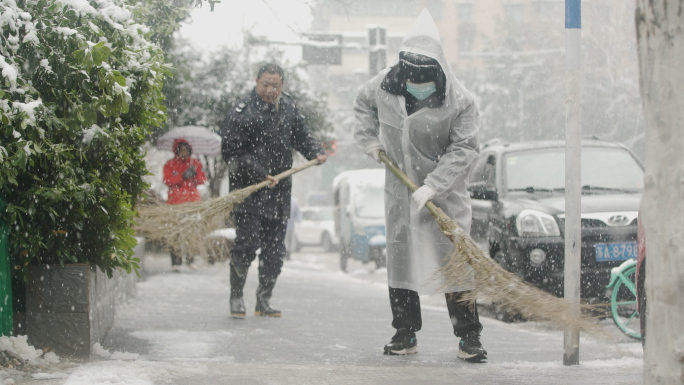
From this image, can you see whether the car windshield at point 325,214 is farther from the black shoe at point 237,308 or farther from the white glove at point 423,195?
the white glove at point 423,195

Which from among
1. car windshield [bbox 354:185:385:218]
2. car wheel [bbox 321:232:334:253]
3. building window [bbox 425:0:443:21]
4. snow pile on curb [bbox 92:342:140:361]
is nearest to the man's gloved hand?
snow pile on curb [bbox 92:342:140:361]

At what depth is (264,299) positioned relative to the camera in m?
7.04

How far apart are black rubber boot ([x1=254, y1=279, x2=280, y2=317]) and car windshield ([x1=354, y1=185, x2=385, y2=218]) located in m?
9.87

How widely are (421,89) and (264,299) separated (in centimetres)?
268

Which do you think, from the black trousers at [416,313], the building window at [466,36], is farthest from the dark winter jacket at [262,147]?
the building window at [466,36]

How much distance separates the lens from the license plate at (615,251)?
7.23 metres

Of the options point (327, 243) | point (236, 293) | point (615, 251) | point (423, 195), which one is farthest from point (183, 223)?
point (327, 243)

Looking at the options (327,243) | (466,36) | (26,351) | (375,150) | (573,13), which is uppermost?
(466,36)

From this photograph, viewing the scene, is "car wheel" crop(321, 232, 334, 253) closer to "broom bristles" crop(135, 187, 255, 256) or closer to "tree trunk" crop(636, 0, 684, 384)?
A: "broom bristles" crop(135, 187, 255, 256)

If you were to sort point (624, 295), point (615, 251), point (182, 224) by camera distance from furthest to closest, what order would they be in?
point (615, 251), point (624, 295), point (182, 224)

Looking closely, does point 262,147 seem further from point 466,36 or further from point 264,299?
point 466,36

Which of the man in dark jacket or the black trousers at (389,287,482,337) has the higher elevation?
the man in dark jacket

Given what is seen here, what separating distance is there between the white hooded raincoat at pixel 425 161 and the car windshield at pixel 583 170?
3.22 m

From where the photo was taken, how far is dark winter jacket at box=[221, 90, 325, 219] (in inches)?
265
